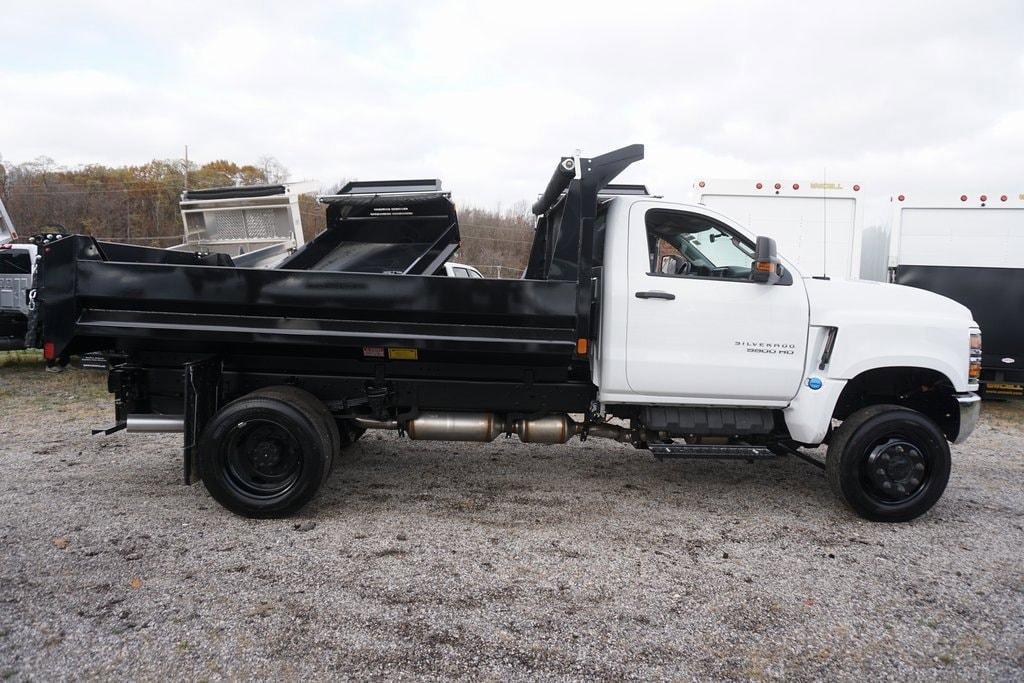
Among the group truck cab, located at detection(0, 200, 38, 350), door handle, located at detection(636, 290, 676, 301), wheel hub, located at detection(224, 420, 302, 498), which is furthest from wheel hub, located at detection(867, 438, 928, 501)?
truck cab, located at detection(0, 200, 38, 350)

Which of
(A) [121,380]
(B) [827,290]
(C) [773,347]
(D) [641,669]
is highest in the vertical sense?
(B) [827,290]

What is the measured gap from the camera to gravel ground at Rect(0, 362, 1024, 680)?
2922 mm

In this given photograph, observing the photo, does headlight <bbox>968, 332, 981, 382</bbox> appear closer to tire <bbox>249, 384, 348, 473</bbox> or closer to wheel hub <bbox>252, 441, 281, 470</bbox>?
tire <bbox>249, 384, 348, 473</bbox>

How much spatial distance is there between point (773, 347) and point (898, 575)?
1642mm

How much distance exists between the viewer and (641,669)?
285cm

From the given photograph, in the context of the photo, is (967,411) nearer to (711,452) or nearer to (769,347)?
(769,347)

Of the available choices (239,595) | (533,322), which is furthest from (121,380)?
(533,322)

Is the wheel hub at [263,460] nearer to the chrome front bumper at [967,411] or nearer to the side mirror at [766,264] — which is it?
the side mirror at [766,264]

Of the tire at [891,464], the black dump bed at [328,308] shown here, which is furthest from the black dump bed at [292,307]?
the tire at [891,464]

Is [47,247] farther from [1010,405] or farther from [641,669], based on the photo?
[1010,405]

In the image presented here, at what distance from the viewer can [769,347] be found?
460 centimetres

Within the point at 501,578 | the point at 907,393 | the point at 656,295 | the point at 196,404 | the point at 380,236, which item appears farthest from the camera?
the point at 380,236

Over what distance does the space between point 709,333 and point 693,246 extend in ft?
2.39

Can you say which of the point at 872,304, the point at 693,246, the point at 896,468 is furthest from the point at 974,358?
the point at 693,246
